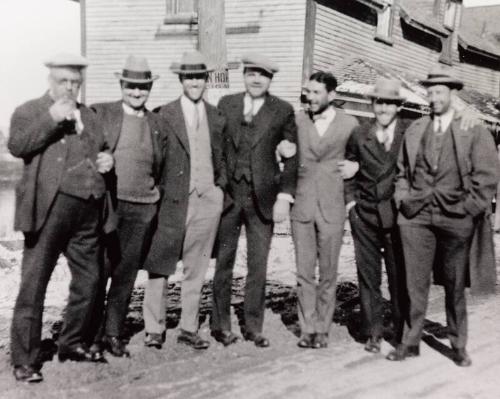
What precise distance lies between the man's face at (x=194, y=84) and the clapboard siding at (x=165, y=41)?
383 inches

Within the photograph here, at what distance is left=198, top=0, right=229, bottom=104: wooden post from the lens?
7570mm

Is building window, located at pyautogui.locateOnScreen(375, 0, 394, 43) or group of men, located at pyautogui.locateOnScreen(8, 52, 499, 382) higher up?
building window, located at pyautogui.locateOnScreen(375, 0, 394, 43)

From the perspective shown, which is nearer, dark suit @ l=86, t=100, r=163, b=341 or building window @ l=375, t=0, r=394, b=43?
dark suit @ l=86, t=100, r=163, b=341

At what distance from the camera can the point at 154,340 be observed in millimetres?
5070

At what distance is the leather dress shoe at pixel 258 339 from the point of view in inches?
205

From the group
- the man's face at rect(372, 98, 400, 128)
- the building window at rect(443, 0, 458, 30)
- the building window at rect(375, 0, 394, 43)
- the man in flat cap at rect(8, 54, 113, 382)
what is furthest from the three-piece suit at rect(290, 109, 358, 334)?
the building window at rect(443, 0, 458, 30)

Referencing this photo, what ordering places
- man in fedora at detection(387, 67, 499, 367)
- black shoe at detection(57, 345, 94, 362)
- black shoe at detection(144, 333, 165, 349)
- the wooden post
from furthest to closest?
the wooden post
black shoe at detection(144, 333, 165, 349)
man in fedora at detection(387, 67, 499, 367)
black shoe at detection(57, 345, 94, 362)

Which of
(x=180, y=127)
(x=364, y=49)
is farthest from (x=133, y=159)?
(x=364, y=49)

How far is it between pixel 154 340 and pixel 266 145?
5.76ft

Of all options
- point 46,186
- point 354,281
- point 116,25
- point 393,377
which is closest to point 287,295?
point 354,281

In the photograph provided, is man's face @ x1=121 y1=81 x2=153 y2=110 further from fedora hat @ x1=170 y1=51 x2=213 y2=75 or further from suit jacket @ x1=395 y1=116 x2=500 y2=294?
suit jacket @ x1=395 y1=116 x2=500 y2=294

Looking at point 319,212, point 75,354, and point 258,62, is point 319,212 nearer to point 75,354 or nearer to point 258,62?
point 258,62

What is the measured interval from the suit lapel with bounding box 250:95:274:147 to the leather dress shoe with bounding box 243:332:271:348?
1.55 metres

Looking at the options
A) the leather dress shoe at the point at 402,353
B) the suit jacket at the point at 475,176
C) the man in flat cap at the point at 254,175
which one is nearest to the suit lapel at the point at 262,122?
the man in flat cap at the point at 254,175
